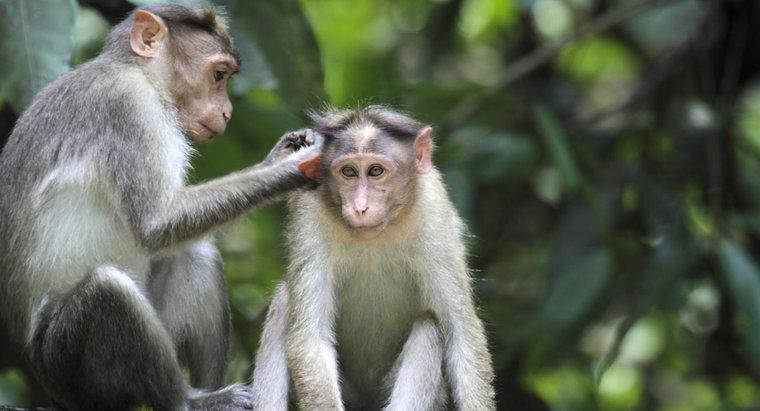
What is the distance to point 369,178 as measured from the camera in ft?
23.4

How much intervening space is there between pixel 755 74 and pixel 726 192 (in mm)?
1443

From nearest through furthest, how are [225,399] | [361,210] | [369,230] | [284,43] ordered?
[361,210]
[369,230]
[225,399]
[284,43]

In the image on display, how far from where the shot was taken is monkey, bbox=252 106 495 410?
704cm

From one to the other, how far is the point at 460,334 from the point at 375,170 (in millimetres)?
1043

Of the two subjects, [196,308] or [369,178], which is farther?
[196,308]

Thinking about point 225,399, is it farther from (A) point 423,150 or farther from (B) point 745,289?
(B) point 745,289

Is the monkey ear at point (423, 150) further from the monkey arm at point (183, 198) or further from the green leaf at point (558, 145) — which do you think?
the green leaf at point (558, 145)

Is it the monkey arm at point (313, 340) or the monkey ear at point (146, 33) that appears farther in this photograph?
the monkey ear at point (146, 33)

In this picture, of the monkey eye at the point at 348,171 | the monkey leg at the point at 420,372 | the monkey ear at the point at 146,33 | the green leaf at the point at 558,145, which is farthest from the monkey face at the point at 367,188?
the green leaf at the point at 558,145

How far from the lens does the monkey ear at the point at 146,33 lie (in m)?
7.75

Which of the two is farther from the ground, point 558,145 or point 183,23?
point 558,145

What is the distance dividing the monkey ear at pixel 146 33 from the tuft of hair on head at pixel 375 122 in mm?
1177

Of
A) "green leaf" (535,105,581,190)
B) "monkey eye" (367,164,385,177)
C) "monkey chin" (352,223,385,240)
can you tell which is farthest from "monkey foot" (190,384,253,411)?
"green leaf" (535,105,581,190)

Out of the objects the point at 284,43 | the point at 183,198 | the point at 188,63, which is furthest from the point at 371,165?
the point at 284,43
